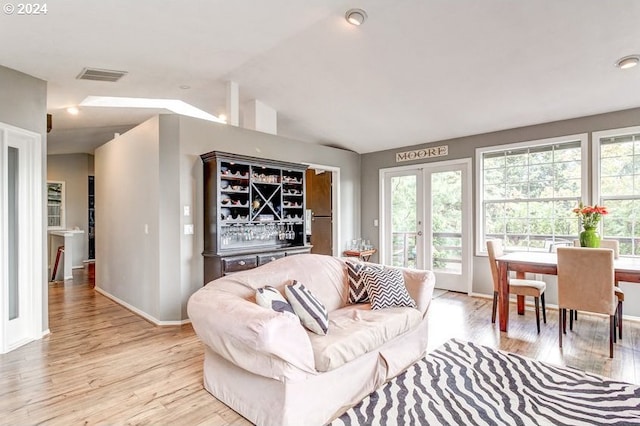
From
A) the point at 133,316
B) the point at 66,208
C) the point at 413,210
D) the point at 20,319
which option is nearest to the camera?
the point at 20,319

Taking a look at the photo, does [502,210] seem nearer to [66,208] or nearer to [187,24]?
[187,24]

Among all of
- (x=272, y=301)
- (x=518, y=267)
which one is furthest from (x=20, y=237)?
(x=518, y=267)

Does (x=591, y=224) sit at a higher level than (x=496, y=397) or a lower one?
higher

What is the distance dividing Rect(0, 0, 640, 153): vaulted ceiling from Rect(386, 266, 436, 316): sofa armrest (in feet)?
7.40

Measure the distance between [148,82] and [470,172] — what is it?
4.77 metres

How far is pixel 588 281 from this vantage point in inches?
120

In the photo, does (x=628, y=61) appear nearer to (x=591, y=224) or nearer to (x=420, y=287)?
(x=591, y=224)

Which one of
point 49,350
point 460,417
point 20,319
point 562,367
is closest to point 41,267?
point 20,319

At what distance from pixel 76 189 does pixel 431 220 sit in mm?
8392

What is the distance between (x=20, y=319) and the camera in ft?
11.1

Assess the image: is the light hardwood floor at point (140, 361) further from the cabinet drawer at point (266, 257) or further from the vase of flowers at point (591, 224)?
the cabinet drawer at point (266, 257)

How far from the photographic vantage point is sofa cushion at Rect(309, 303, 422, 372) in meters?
2.03

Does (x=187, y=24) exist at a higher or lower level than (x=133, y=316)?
higher

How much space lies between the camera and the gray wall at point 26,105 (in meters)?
3.18
